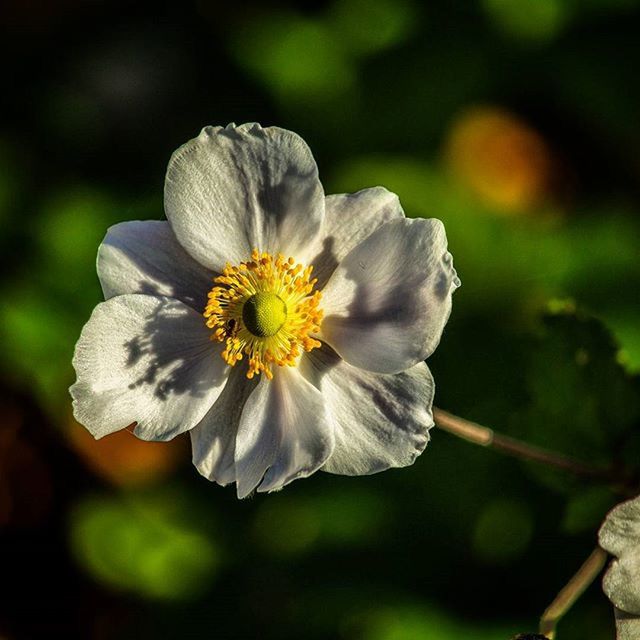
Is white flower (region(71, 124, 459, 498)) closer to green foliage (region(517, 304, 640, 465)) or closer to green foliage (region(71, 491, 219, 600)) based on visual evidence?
green foliage (region(517, 304, 640, 465))

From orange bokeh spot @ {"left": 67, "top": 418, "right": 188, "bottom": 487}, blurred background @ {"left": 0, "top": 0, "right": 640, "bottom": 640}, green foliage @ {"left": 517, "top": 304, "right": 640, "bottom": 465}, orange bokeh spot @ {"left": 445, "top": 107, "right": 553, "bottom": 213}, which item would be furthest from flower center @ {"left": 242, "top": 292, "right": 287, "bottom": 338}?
orange bokeh spot @ {"left": 445, "top": 107, "right": 553, "bottom": 213}

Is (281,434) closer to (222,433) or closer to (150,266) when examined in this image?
(222,433)

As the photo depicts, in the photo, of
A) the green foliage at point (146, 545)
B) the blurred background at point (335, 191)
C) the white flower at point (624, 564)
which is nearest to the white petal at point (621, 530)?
the white flower at point (624, 564)

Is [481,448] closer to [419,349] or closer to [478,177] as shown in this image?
[478,177]

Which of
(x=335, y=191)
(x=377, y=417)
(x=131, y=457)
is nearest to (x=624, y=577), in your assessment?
(x=377, y=417)

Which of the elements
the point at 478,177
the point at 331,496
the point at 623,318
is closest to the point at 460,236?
the point at 478,177
